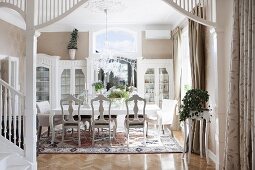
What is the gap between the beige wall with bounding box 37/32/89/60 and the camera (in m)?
8.36

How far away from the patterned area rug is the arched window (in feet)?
9.75

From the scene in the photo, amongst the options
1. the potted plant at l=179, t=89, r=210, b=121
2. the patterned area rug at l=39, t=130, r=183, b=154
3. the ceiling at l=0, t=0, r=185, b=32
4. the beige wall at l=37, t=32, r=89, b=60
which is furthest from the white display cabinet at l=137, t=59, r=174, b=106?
the potted plant at l=179, t=89, r=210, b=121

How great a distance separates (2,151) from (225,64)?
11.6 ft

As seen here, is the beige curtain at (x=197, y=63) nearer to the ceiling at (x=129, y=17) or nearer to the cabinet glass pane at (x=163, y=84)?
the ceiling at (x=129, y=17)

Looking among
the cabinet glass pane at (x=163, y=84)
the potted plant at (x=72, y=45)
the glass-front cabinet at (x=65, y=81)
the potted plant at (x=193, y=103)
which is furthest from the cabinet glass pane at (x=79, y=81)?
the potted plant at (x=193, y=103)

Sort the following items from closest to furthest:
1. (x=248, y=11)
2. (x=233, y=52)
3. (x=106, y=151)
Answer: (x=248, y=11) < (x=233, y=52) < (x=106, y=151)

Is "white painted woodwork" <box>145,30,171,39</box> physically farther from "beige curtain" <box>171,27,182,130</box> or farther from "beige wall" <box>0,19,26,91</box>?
"beige wall" <box>0,19,26,91</box>

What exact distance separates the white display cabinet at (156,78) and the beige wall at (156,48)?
38cm

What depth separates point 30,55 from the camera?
12.9 feet

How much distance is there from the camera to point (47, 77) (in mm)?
8000

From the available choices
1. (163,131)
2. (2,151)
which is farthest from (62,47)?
(2,151)

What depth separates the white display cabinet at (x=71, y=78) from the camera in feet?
26.6

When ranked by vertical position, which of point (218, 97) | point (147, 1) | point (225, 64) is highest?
point (147, 1)

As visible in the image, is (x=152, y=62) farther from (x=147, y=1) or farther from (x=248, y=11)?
(x=248, y=11)
